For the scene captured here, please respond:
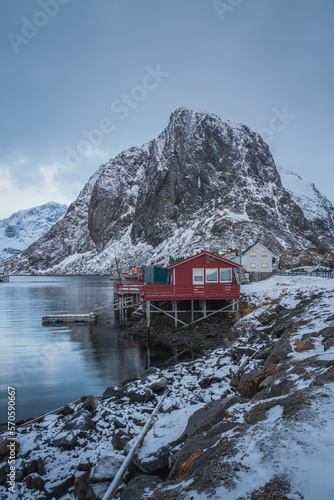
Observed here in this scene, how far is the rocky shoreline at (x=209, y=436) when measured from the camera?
4.73 m

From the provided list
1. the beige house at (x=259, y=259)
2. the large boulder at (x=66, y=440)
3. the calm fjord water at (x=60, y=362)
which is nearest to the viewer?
the large boulder at (x=66, y=440)

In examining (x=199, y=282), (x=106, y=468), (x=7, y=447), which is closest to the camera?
(x=106, y=468)

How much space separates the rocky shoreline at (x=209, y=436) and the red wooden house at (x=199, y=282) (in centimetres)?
1464

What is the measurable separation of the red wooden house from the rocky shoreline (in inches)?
576

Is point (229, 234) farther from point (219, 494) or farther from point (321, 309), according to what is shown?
point (219, 494)

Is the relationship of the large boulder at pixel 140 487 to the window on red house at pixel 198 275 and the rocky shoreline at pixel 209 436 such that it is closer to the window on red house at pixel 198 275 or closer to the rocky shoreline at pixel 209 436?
the rocky shoreline at pixel 209 436

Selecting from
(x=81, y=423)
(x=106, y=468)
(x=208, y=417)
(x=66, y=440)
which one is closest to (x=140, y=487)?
(x=106, y=468)

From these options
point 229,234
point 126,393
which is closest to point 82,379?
point 126,393

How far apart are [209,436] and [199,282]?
24.8 meters

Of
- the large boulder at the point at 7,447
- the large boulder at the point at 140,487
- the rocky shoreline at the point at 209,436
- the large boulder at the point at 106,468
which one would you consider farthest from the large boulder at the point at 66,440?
the large boulder at the point at 140,487

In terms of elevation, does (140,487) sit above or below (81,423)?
above

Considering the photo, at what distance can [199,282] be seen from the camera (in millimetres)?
31531

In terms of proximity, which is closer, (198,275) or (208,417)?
(208,417)

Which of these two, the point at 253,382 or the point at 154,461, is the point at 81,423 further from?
the point at 253,382
